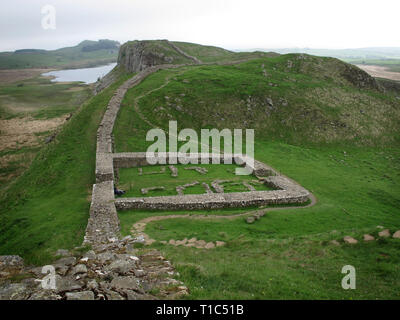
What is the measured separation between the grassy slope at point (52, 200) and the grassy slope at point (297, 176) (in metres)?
4.05

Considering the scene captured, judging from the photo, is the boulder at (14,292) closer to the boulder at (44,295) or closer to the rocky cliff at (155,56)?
the boulder at (44,295)

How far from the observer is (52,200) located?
25.1m

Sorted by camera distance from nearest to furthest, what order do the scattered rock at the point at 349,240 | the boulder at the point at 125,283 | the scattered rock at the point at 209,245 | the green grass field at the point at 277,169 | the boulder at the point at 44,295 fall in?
the boulder at the point at 44,295, the boulder at the point at 125,283, the green grass field at the point at 277,169, the scattered rock at the point at 349,240, the scattered rock at the point at 209,245

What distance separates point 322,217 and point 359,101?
43567mm

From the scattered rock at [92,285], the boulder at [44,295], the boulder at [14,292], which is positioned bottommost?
the scattered rock at [92,285]

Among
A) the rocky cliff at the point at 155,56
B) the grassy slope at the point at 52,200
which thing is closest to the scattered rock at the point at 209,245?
the grassy slope at the point at 52,200

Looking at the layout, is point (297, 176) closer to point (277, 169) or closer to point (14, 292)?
point (277, 169)

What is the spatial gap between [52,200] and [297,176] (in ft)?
83.2

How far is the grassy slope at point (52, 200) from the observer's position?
18598 mm
